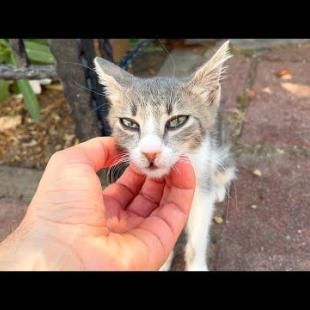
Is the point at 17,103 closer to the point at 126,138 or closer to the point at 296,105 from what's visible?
the point at 126,138

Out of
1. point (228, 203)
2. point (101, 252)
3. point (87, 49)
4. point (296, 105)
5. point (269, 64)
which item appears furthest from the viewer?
point (269, 64)

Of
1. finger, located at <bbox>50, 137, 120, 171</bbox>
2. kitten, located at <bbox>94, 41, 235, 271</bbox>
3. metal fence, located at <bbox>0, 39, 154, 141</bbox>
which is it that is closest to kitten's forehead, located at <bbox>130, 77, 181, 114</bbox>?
kitten, located at <bbox>94, 41, 235, 271</bbox>

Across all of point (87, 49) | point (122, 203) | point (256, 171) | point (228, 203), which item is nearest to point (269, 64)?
point (256, 171)

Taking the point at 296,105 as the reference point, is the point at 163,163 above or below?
above

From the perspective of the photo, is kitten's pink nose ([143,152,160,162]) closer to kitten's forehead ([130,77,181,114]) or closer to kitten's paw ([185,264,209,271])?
kitten's forehead ([130,77,181,114])

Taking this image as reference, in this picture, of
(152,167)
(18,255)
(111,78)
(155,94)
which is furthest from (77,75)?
(18,255)

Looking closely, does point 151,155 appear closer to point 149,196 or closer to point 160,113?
point 160,113
